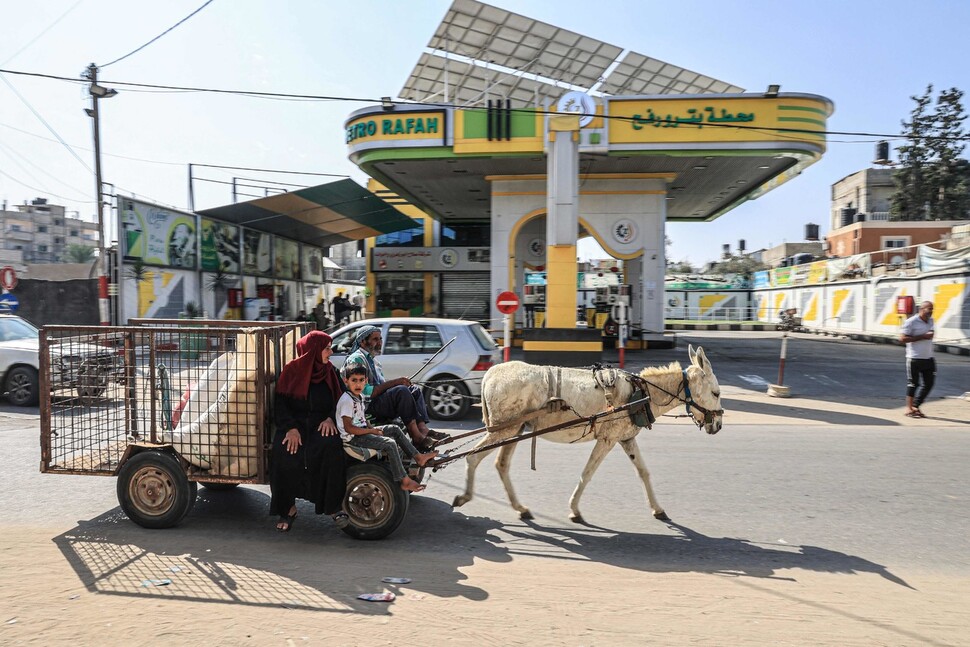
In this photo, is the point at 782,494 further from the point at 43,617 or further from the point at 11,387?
the point at 11,387

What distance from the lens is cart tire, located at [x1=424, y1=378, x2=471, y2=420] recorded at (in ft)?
33.4

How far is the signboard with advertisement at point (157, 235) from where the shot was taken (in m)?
18.1

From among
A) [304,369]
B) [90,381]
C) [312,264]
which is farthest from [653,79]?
[90,381]

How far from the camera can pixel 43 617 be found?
3.84 metres

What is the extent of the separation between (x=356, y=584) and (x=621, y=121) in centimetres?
1703

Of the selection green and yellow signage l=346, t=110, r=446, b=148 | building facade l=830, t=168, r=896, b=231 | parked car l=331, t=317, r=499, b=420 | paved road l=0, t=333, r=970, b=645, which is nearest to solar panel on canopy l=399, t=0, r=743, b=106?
green and yellow signage l=346, t=110, r=446, b=148

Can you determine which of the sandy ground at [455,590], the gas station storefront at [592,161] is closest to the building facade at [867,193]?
the gas station storefront at [592,161]

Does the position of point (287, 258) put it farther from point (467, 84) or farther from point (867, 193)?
point (867, 193)

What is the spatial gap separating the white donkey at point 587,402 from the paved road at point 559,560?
2.03 feet

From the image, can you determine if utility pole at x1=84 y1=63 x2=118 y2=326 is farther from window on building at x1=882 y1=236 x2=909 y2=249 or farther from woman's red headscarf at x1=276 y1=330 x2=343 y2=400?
window on building at x1=882 y1=236 x2=909 y2=249

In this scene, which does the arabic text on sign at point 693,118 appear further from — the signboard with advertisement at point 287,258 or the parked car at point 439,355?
the signboard with advertisement at point 287,258

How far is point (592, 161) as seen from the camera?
68.6 feet

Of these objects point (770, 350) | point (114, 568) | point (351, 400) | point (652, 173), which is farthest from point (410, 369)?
point (770, 350)

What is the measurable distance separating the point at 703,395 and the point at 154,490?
15.9ft
